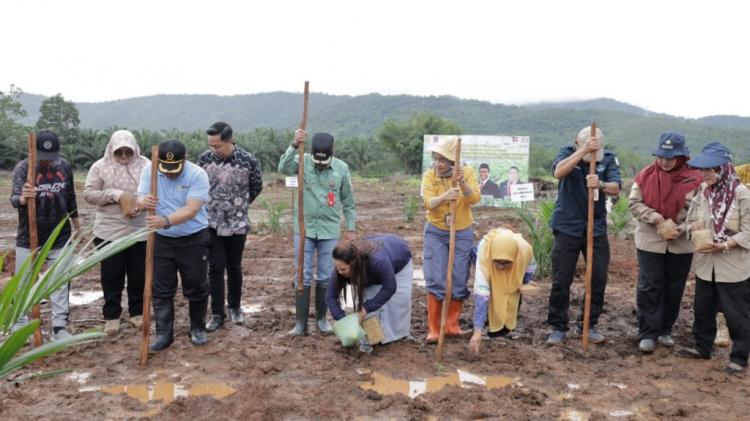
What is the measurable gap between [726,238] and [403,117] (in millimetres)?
73193

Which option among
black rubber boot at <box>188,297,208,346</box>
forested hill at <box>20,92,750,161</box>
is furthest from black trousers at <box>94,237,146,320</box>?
forested hill at <box>20,92,750,161</box>

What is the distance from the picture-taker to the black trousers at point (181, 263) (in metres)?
4.48

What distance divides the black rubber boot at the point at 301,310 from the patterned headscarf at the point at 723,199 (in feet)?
9.77

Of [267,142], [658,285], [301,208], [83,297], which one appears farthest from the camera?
[267,142]

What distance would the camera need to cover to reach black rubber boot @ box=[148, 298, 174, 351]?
15.0 feet

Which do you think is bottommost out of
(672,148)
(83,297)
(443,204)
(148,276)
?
(83,297)

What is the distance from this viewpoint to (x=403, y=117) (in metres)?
76.4

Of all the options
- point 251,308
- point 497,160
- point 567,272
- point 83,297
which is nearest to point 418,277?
point 251,308

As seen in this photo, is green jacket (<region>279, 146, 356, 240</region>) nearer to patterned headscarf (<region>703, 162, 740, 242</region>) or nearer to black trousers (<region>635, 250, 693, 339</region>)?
black trousers (<region>635, 250, 693, 339</region>)

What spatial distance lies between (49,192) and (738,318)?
196 inches

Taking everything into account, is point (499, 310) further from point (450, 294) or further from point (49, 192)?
point (49, 192)

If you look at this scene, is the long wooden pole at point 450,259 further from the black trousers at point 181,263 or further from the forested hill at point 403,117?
the forested hill at point 403,117

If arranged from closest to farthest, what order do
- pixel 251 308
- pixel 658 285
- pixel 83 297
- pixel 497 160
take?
pixel 658 285
pixel 251 308
pixel 83 297
pixel 497 160

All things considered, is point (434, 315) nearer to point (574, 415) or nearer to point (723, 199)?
point (574, 415)
